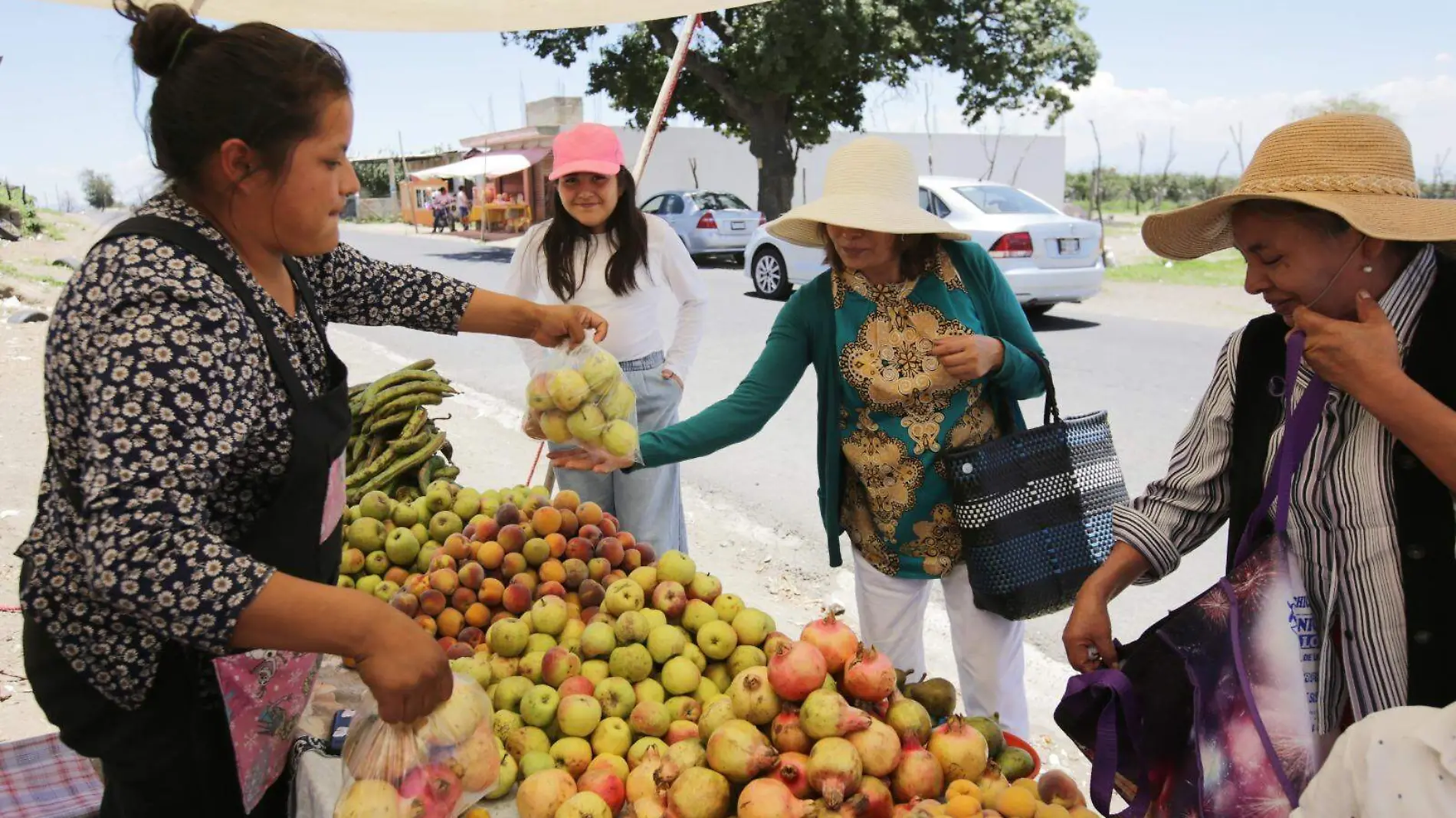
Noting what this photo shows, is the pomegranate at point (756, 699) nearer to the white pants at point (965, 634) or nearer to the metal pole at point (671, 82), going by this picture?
the white pants at point (965, 634)

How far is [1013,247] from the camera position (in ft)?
32.8

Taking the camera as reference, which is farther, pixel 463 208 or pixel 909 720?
pixel 463 208

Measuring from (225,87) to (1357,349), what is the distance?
5.60 ft

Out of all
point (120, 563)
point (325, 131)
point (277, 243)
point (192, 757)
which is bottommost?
point (192, 757)

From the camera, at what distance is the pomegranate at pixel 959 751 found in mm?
1722

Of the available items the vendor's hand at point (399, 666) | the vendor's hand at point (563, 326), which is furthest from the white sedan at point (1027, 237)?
the vendor's hand at point (399, 666)

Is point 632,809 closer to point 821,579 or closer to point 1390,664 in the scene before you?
point 1390,664

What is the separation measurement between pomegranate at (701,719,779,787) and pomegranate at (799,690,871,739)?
8 cm

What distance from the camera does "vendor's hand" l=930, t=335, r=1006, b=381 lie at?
2.36m

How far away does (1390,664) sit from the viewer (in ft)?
4.84

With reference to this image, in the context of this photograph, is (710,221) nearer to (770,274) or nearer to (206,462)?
(770,274)

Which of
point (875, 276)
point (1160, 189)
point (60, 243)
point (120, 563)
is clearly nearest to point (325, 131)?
point (120, 563)

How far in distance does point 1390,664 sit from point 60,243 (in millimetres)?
30116

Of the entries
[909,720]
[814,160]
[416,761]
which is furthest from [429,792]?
[814,160]
